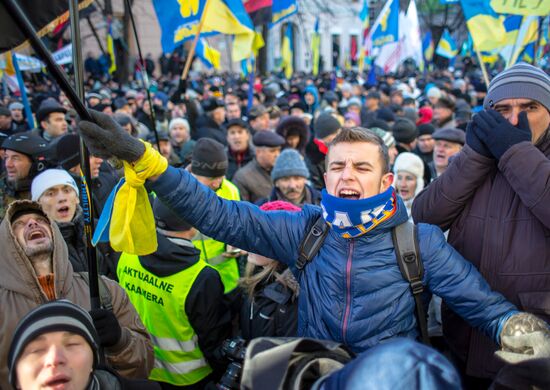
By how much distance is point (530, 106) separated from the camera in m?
2.10

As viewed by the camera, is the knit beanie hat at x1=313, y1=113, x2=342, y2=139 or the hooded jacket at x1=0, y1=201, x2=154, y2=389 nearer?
the hooded jacket at x1=0, y1=201, x2=154, y2=389

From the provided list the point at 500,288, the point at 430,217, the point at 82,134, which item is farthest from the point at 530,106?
the point at 82,134

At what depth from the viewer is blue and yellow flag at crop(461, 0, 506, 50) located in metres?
6.14

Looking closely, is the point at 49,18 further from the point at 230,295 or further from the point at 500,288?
the point at 500,288

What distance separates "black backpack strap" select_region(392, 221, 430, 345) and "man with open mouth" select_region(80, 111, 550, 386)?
0.02m

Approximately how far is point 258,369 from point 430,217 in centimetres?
130

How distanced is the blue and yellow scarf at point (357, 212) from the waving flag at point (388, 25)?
8593 millimetres

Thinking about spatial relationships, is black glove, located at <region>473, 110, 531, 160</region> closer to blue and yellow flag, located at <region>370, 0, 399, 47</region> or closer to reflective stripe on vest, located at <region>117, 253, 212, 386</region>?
reflective stripe on vest, located at <region>117, 253, 212, 386</region>

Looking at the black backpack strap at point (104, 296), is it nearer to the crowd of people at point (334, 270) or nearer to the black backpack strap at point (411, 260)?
the crowd of people at point (334, 270)

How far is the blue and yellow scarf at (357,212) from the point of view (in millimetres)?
1895

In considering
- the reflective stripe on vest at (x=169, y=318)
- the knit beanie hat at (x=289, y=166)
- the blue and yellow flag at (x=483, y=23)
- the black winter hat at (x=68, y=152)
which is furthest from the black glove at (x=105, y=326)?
the blue and yellow flag at (x=483, y=23)

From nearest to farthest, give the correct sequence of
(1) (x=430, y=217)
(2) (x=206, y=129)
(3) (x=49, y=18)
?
(1) (x=430, y=217)
(3) (x=49, y=18)
(2) (x=206, y=129)

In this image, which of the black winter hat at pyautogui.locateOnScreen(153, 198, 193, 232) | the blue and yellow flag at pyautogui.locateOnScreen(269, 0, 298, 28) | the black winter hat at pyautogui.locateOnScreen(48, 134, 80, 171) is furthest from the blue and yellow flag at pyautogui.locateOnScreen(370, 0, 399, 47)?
the black winter hat at pyautogui.locateOnScreen(153, 198, 193, 232)

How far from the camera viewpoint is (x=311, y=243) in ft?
6.84
